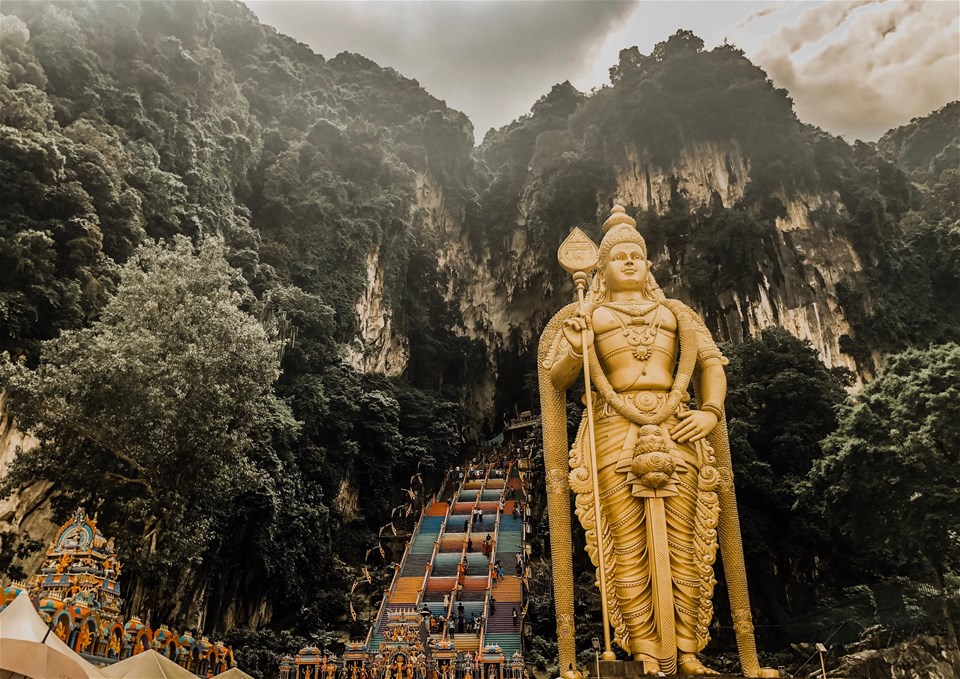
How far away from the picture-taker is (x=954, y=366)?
9.16 metres

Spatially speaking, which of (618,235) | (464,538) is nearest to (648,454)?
(618,235)

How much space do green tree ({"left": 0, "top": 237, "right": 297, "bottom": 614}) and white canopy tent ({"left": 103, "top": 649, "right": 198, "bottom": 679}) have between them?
4.13 metres

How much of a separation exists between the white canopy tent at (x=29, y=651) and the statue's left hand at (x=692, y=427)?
140 inches

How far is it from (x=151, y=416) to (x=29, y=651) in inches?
218

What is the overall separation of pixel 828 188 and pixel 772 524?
1267 cm

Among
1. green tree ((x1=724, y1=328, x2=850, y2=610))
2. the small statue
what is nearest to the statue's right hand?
the small statue

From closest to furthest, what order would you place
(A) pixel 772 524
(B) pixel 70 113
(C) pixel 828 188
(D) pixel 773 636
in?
(D) pixel 773 636
(A) pixel 772 524
(B) pixel 70 113
(C) pixel 828 188

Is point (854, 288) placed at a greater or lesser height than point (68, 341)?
greater

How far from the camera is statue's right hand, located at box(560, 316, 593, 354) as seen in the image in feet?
14.8

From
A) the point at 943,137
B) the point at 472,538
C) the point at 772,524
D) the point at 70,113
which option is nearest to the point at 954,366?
the point at 772,524

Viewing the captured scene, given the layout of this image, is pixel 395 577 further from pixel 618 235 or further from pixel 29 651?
pixel 29 651

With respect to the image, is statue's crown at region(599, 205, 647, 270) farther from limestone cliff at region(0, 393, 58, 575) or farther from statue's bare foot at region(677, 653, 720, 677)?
limestone cliff at region(0, 393, 58, 575)

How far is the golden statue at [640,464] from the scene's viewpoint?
4.01 meters

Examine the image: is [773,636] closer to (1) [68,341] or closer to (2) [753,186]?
(1) [68,341]
